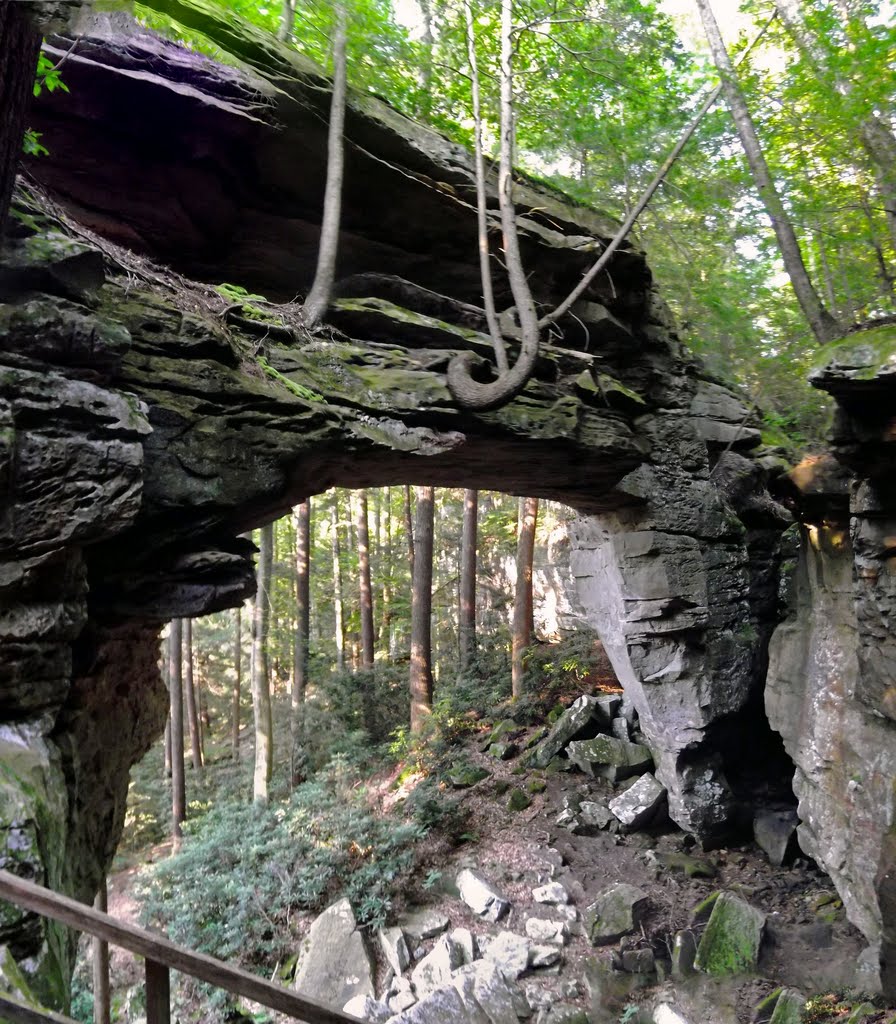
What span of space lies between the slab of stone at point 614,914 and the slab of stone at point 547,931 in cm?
31

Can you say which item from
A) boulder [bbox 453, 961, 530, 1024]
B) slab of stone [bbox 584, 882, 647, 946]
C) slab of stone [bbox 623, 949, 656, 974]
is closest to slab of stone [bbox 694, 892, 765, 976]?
slab of stone [bbox 623, 949, 656, 974]

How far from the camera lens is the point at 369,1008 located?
6.52m

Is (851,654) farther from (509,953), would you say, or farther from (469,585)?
(469,585)

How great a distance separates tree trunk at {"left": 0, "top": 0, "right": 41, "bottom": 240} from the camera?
6.31 ft

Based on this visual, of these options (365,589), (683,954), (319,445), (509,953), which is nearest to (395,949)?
(509,953)

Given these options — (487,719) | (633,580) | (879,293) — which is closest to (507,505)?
(487,719)

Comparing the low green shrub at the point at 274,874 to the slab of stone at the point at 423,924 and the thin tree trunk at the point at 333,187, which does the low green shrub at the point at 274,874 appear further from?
the thin tree trunk at the point at 333,187

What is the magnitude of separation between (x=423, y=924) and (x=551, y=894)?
5.51 feet

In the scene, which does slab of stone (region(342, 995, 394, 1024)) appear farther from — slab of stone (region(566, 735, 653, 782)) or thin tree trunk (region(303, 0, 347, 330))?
thin tree trunk (region(303, 0, 347, 330))

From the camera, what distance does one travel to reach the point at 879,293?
7.89 meters

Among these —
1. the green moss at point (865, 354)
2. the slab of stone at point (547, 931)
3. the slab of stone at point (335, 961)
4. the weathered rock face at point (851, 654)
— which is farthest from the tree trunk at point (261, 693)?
the green moss at point (865, 354)

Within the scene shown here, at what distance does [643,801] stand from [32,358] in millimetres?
9088

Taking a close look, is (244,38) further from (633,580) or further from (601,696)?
(601,696)

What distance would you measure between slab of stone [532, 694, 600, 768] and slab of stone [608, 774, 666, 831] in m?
1.25
